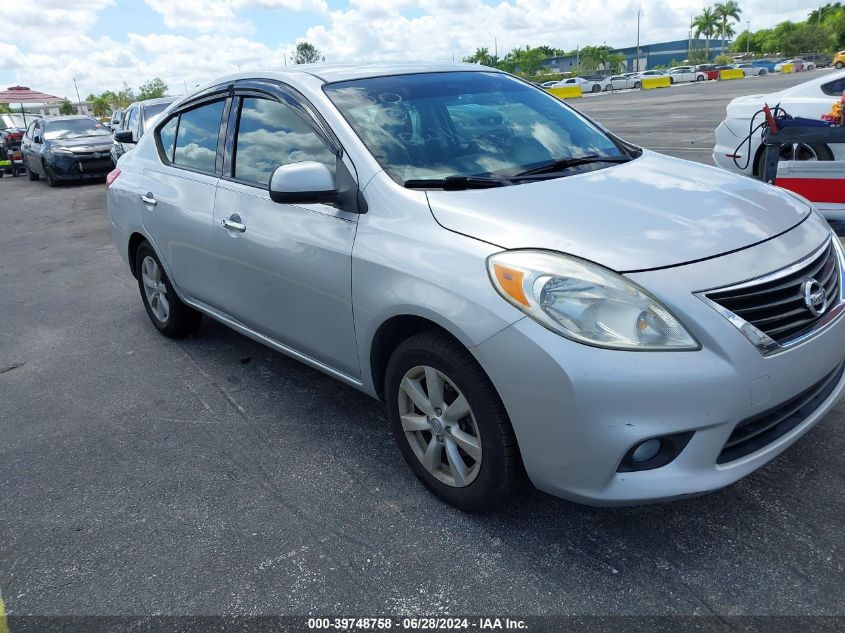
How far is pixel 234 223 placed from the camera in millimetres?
3689

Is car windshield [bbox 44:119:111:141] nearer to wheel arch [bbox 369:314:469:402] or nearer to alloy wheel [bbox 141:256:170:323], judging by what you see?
alloy wheel [bbox 141:256:170:323]

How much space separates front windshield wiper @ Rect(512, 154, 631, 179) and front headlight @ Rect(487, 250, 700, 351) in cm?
78

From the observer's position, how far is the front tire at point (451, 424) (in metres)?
2.50

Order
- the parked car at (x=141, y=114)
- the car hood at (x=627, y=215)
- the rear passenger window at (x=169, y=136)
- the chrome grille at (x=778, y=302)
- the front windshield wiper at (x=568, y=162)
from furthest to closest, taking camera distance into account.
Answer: the parked car at (x=141, y=114) < the rear passenger window at (x=169, y=136) < the front windshield wiper at (x=568, y=162) < the car hood at (x=627, y=215) < the chrome grille at (x=778, y=302)

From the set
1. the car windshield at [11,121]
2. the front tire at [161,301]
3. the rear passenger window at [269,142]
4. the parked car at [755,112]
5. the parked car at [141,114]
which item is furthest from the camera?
the car windshield at [11,121]

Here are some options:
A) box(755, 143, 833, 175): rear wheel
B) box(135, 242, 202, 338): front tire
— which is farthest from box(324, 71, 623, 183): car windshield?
box(755, 143, 833, 175): rear wheel

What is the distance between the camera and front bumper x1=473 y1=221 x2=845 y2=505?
220 centimetres

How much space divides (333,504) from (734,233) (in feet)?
6.11

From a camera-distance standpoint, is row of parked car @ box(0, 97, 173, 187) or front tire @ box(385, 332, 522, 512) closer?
front tire @ box(385, 332, 522, 512)

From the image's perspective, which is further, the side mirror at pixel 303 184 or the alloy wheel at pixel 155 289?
the alloy wheel at pixel 155 289

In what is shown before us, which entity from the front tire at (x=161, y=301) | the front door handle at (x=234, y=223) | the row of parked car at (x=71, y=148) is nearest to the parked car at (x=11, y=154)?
the row of parked car at (x=71, y=148)

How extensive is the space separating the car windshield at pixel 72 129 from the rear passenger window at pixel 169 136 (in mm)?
14070

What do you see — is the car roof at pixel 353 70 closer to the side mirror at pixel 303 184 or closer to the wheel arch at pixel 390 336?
the side mirror at pixel 303 184

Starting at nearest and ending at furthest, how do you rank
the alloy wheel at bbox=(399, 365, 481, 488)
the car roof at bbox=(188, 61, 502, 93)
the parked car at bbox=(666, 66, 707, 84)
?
the alloy wheel at bbox=(399, 365, 481, 488) → the car roof at bbox=(188, 61, 502, 93) → the parked car at bbox=(666, 66, 707, 84)
